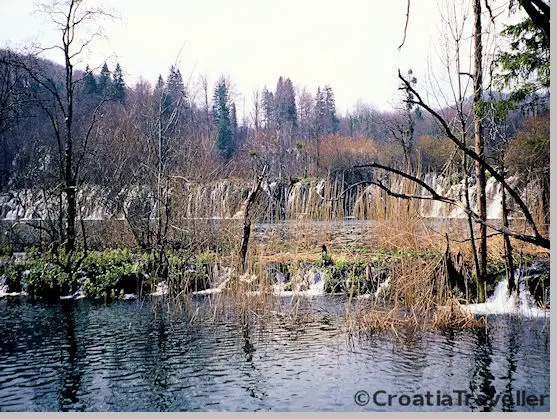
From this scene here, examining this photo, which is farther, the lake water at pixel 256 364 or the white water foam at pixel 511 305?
the white water foam at pixel 511 305

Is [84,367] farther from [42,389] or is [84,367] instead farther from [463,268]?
[463,268]

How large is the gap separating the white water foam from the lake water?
25 cm

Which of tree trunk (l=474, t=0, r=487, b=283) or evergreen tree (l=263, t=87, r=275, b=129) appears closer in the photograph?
tree trunk (l=474, t=0, r=487, b=283)

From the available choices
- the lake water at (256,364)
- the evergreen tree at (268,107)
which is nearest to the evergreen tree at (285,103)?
the evergreen tree at (268,107)

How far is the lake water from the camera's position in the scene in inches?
121

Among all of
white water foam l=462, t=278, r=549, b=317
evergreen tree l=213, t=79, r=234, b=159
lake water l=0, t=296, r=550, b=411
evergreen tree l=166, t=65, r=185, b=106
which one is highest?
evergreen tree l=213, t=79, r=234, b=159

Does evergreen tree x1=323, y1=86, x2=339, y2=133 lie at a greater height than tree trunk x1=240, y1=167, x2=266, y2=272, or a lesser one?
greater

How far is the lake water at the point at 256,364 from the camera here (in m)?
3.06

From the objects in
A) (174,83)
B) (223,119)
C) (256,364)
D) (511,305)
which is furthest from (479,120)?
(223,119)

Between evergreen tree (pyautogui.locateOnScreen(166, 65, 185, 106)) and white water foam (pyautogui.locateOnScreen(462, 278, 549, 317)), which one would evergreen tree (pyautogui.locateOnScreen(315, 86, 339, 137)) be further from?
white water foam (pyautogui.locateOnScreen(462, 278, 549, 317))

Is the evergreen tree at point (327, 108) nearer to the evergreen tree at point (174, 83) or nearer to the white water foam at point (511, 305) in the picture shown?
the evergreen tree at point (174, 83)

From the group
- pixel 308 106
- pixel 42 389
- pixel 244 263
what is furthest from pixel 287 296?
pixel 308 106

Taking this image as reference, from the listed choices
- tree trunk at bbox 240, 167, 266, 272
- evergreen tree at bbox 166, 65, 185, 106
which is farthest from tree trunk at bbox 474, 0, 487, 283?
evergreen tree at bbox 166, 65, 185, 106

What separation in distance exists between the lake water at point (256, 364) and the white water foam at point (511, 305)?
249 mm
